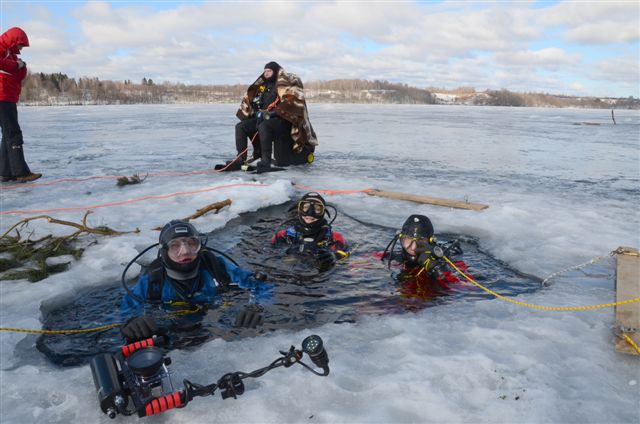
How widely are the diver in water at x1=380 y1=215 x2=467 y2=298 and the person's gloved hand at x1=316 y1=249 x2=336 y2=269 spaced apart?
63cm

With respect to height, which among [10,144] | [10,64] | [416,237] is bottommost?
[416,237]

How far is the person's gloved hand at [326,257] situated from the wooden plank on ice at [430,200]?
9.04 feet

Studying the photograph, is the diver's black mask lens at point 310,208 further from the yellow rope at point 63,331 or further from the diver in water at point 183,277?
the yellow rope at point 63,331

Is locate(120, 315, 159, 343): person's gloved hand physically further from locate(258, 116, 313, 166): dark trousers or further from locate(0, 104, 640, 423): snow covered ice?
locate(258, 116, 313, 166): dark trousers

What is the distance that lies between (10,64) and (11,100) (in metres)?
0.62

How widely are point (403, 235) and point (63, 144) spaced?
532 inches

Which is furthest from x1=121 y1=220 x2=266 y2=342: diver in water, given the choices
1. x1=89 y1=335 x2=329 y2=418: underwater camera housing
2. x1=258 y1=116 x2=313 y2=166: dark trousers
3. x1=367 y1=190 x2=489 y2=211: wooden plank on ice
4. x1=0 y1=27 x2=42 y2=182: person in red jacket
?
x1=258 y1=116 x2=313 y2=166: dark trousers

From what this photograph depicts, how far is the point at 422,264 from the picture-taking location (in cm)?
439

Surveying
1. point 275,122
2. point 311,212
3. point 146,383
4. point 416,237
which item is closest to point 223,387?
point 146,383

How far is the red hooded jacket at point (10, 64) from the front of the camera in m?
7.41

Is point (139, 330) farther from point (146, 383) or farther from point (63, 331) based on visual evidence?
point (63, 331)

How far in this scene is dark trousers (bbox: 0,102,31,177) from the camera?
25.4ft

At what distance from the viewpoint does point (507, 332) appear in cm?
329

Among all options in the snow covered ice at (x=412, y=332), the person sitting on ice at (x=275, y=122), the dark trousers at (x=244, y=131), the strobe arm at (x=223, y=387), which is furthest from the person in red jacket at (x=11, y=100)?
the strobe arm at (x=223, y=387)
